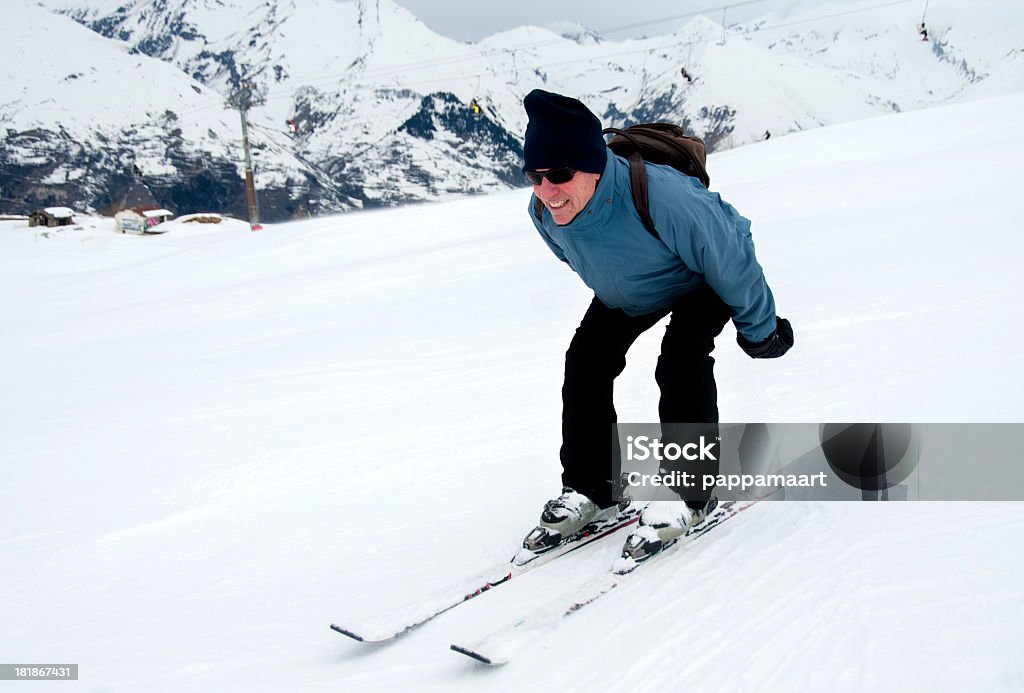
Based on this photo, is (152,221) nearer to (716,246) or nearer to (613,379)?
(613,379)

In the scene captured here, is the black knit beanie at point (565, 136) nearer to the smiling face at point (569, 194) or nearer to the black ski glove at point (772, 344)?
the smiling face at point (569, 194)

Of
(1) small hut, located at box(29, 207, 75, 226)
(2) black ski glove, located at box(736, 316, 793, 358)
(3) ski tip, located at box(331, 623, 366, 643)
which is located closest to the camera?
(3) ski tip, located at box(331, 623, 366, 643)

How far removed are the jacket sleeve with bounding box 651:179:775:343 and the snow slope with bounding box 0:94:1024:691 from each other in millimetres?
734

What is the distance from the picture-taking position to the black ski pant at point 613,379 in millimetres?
2242

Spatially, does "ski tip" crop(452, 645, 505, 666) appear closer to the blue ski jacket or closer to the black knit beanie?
the blue ski jacket

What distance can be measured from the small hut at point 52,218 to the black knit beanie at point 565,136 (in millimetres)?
34783

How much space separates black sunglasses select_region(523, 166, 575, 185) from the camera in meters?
2.10

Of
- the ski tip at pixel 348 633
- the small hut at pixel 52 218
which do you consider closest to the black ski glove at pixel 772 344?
the ski tip at pixel 348 633

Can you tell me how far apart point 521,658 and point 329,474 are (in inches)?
72.3

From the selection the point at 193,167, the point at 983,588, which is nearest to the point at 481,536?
the point at 983,588

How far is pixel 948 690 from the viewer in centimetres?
142

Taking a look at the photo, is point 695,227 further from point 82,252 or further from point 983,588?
point 82,252

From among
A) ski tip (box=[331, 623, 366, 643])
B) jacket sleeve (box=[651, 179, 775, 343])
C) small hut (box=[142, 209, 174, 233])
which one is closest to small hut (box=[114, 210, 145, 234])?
small hut (box=[142, 209, 174, 233])

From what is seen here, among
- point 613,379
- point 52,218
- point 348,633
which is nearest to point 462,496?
point 613,379
